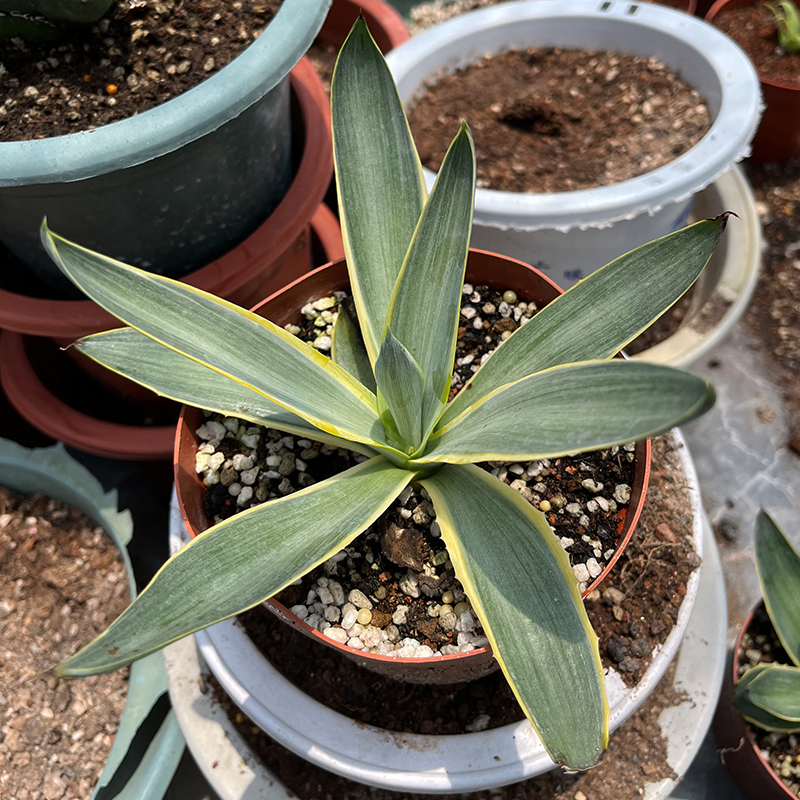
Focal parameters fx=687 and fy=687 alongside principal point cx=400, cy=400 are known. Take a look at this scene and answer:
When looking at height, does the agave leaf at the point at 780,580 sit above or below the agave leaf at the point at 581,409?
below

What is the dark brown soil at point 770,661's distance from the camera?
3.57ft

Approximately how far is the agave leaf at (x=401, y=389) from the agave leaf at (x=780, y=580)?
2.03 ft

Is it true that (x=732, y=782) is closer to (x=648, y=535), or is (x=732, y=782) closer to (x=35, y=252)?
(x=648, y=535)

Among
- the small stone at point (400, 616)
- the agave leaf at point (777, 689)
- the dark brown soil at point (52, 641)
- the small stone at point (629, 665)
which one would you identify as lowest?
the dark brown soil at point (52, 641)

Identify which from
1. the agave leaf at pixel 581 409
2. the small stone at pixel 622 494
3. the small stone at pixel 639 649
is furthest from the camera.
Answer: the small stone at pixel 639 649

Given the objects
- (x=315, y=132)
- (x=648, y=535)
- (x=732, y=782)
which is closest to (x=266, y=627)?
(x=648, y=535)

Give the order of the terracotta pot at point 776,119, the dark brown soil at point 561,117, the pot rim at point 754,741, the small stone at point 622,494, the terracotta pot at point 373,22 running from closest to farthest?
the small stone at point 622,494 < the pot rim at point 754,741 < the dark brown soil at point 561,117 < the terracotta pot at point 373,22 < the terracotta pot at point 776,119

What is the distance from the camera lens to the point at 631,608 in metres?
1.00

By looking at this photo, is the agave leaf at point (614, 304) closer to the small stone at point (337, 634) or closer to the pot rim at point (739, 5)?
the small stone at point (337, 634)

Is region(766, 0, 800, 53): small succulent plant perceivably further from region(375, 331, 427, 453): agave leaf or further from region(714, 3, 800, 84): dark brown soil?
region(375, 331, 427, 453): agave leaf

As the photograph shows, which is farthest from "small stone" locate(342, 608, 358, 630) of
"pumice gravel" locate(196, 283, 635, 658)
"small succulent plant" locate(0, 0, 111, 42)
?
"small succulent plant" locate(0, 0, 111, 42)

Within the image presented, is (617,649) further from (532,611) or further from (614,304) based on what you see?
(614,304)

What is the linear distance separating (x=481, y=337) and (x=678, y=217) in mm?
648

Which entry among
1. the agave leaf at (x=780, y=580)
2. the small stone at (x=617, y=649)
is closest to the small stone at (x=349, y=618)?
the small stone at (x=617, y=649)
